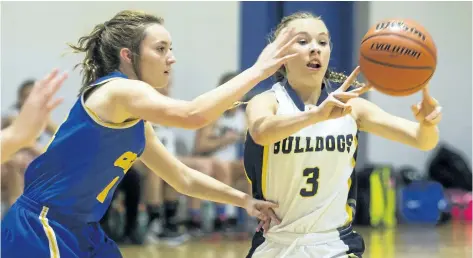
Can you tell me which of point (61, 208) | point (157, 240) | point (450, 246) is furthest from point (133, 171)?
point (61, 208)

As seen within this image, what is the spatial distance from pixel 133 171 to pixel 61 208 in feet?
13.6

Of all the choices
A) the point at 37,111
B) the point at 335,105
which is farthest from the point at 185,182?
the point at 37,111

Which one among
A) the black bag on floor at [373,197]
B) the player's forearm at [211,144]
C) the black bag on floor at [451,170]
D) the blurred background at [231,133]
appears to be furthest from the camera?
the black bag on floor at [451,170]

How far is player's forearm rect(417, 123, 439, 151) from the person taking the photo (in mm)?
3301

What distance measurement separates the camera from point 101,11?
808 centimetres

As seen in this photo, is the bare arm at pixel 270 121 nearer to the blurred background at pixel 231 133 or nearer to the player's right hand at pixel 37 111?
the player's right hand at pixel 37 111

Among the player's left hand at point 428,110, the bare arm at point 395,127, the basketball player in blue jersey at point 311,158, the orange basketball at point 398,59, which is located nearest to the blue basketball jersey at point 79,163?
the basketball player in blue jersey at point 311,158

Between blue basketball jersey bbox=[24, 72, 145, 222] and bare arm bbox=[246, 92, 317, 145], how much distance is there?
1.71 ft

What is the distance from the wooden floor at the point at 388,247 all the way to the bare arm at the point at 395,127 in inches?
114

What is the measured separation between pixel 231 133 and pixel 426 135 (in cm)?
455

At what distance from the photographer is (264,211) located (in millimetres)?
3320

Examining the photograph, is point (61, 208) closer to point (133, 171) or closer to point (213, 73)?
point (133, 171)

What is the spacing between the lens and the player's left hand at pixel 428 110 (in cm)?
320

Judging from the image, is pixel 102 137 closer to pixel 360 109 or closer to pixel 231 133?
pixel 360 109
